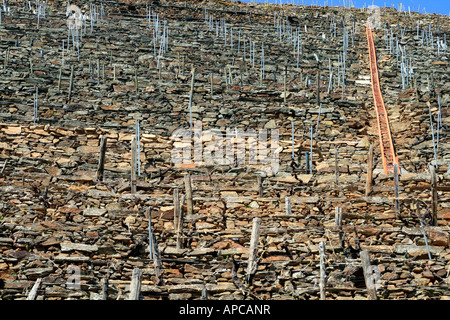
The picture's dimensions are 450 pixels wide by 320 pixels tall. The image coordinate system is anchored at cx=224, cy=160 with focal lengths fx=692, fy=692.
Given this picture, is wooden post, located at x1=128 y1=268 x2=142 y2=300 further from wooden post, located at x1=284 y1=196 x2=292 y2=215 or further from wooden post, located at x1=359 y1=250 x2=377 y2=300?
wooden post, located at x1=284 y1=196 x2=292 y2=215

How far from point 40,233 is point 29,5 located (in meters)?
21.4

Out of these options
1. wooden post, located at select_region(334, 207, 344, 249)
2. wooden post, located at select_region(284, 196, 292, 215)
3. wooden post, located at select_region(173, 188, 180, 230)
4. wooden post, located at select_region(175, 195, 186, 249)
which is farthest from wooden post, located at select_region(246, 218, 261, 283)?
wooden post, located at select_region(284, 196, 292, 215)

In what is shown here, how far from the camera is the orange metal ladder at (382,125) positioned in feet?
62.6

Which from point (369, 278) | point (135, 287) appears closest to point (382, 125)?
point (369, 278)

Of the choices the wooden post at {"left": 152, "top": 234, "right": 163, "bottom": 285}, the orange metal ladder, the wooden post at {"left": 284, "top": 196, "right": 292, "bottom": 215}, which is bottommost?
the wooden post at {"left": 152, "top": 234, "right": 163, "bottom": 285}

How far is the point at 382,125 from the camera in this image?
22.0 metres

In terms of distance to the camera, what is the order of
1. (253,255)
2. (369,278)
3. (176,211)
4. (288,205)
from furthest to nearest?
1. (288,205)
2. (176,211)
3. (253,255)
4. (369,278)

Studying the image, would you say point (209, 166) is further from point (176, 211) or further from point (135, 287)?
point (135, 287)

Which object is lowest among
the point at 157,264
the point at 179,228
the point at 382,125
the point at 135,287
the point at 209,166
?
the point at 157,264

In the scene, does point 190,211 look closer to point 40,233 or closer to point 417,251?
point 40,233

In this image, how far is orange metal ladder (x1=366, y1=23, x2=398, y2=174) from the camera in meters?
19.1

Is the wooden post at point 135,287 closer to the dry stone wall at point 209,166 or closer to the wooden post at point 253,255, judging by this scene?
the dry stone wall at point 209,166

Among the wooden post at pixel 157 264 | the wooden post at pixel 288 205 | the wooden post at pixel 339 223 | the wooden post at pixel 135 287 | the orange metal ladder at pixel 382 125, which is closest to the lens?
the wooden post at pixel 135 287

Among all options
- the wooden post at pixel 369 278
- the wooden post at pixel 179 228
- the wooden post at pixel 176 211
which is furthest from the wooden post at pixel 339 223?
the wooden post at pixel 176 211
